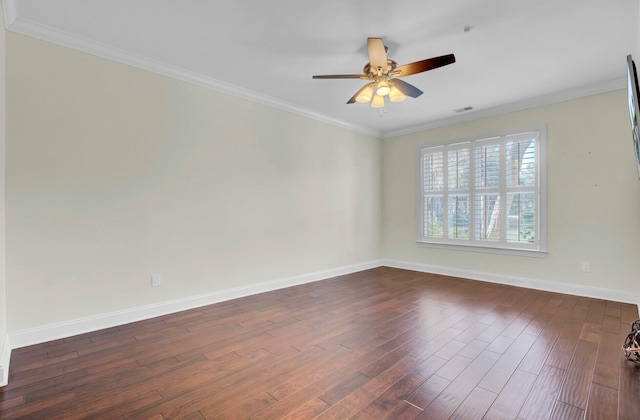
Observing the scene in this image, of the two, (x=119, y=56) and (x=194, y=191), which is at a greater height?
(x=119, y=56)

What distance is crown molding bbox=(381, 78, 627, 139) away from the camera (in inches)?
145

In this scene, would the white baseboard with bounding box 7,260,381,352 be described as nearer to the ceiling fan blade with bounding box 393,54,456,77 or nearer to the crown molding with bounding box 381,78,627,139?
the ceiling fan blade with bounding box 393,54,456,77

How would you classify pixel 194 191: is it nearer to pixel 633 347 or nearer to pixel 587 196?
pixel 633 347

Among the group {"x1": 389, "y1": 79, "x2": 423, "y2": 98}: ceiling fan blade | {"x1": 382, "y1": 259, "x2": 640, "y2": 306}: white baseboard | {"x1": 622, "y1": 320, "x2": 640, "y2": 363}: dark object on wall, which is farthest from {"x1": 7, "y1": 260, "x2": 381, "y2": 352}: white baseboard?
{"x1": 622, "y1": 320, "x2": 640, "y2": 363}: dark object on wall

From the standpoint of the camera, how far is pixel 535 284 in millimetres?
4254

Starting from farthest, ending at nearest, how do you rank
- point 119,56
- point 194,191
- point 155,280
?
point 194,191
point 155,280
point 119,56

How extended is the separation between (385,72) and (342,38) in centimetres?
48

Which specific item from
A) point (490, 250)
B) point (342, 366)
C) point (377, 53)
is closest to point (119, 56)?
point (377, 53)

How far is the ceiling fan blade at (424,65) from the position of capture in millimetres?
2375

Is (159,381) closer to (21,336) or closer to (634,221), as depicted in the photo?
(21,336)

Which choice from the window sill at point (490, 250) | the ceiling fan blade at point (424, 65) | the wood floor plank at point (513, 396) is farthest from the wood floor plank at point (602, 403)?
the window sill at point (490, 250)

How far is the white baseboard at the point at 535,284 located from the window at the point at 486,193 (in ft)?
1.32

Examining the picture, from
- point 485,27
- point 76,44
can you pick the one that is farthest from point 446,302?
point 76,44

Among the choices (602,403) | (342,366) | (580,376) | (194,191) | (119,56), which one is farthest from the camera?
(194,191)
